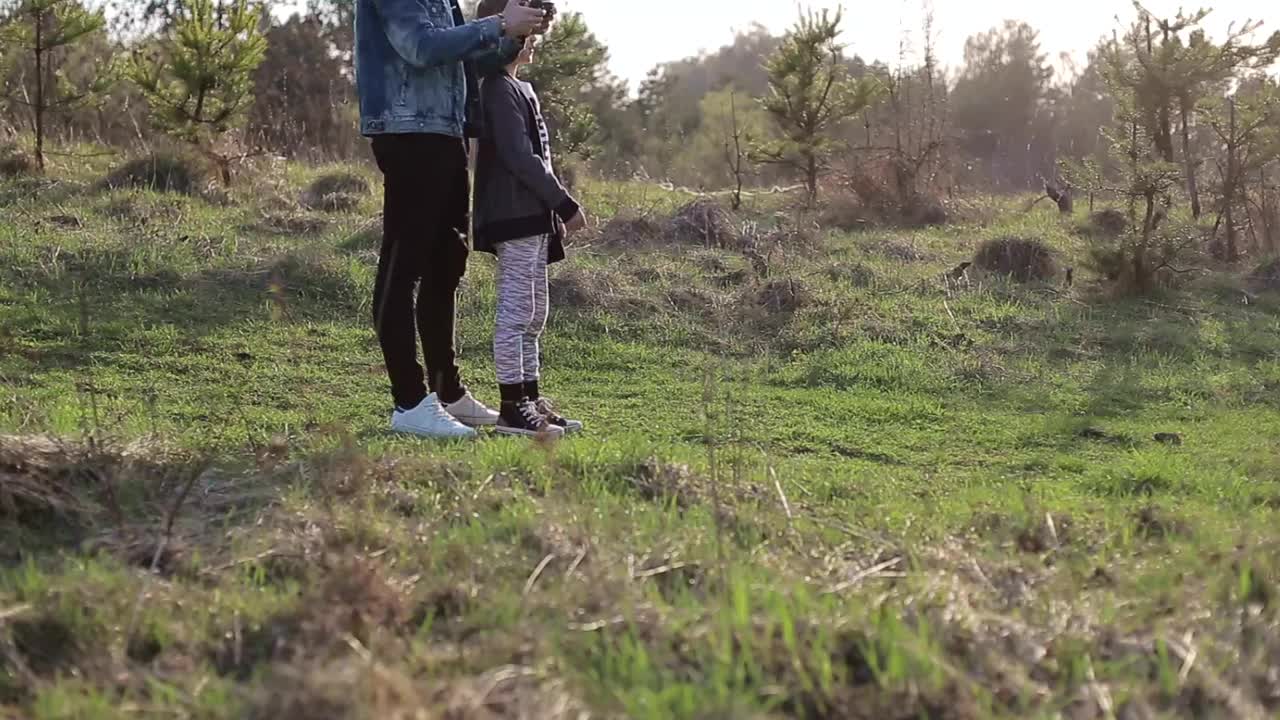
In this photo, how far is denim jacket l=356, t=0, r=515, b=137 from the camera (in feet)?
12.9

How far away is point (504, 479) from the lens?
353 cm

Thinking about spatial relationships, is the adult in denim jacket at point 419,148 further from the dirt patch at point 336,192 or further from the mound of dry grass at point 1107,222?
the mound of dry grass at point 1107,222

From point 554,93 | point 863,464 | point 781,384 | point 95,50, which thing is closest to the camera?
point 863,464

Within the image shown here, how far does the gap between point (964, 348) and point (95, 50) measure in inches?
565

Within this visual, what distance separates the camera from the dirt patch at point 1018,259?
9.59 meters

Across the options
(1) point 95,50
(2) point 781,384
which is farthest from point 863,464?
(1) point 95,50

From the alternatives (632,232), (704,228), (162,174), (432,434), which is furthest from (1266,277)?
(162,174)

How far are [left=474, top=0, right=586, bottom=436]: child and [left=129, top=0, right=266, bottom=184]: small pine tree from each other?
289 inches

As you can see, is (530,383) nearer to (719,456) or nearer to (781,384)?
(719,456)

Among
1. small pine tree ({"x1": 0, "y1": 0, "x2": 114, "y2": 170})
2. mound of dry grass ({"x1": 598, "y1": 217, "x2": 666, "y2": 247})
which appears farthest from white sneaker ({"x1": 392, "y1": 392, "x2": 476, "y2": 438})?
small pine tree ({"x1": 0, "y1": 0, "x2": 114, "y2": 170})

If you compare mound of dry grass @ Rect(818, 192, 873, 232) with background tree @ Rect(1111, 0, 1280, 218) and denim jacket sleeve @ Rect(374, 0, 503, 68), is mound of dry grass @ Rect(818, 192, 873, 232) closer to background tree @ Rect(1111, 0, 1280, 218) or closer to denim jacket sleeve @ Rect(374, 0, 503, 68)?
background tree @ Rect(1111, 0, 1280, 218)

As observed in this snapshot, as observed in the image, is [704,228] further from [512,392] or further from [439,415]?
[439,415]

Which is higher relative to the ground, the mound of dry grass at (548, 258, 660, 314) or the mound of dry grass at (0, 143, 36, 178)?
the mound of dry grass at (0, 143, 36, 178)

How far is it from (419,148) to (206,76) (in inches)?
306
